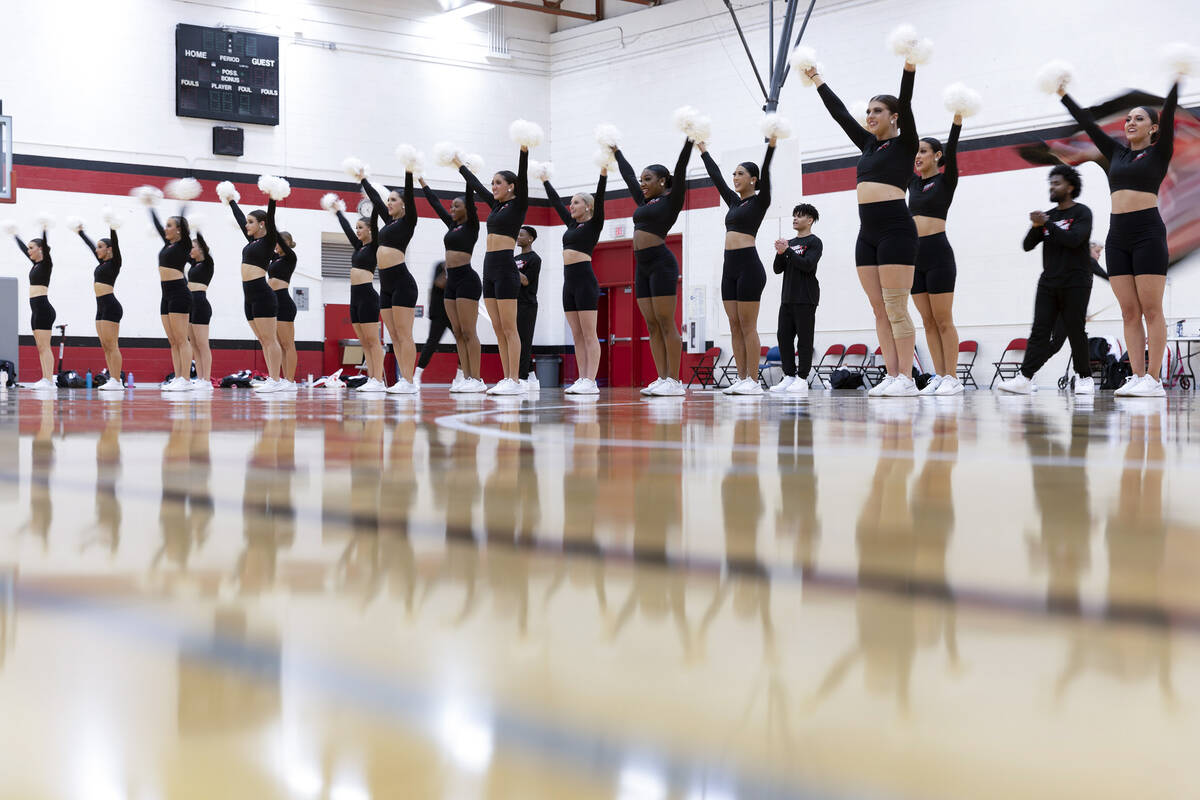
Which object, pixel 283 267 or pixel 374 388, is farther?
pixel 283 267

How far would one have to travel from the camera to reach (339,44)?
17828 millimetres

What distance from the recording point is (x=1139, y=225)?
6801 mm

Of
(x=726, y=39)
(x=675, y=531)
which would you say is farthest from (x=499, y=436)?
(x=726, y=39)

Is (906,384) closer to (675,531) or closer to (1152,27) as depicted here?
(675,531)

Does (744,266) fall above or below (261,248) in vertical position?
below

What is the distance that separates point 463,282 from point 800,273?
311 centimetres

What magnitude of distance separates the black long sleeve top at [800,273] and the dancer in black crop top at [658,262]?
0.92 metres

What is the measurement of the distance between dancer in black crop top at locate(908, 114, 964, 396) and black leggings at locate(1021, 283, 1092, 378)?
1041 millimetres

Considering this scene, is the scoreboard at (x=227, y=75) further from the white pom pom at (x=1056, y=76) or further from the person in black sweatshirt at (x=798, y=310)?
the white pom pom at (x=1056, y=76)

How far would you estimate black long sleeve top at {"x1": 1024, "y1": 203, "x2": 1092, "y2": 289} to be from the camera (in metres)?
8.04

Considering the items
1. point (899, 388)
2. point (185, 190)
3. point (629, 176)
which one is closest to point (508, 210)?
point (629, 176)

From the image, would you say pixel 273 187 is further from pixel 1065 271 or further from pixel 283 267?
pixel 1065 271

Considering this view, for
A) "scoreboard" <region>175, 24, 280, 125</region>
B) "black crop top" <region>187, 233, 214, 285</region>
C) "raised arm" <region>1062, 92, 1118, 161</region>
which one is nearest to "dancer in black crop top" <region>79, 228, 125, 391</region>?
"black crop top" <region>187, 233, 214, 285</region>

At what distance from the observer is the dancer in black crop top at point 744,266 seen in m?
8.38
